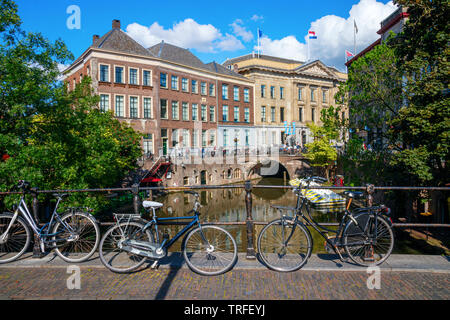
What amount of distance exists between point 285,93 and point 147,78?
2915 centimetres

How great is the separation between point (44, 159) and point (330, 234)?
1088cm

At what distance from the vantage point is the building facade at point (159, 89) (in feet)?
115

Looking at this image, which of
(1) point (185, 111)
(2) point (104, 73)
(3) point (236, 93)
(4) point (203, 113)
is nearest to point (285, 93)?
(3) point (236, 93)

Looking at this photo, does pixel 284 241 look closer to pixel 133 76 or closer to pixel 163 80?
pixel 133 76

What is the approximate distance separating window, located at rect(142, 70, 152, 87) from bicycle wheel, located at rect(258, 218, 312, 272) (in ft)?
116

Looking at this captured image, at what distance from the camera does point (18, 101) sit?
10.6 m

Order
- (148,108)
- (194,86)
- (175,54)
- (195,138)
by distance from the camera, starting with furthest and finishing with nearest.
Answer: (194,86), (195,138), (175,54), (148,108)

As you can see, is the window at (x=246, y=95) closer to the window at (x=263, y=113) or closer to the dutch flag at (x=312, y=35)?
the window at (x=263, y=113)

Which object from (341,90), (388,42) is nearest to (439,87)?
(388,42)

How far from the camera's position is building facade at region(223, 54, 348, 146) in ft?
180

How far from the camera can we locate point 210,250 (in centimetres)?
504

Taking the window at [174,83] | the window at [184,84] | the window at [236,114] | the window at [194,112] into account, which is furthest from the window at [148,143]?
the window at [236,114]

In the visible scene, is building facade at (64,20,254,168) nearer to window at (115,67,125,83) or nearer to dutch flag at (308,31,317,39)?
window at (115,67,125,83)

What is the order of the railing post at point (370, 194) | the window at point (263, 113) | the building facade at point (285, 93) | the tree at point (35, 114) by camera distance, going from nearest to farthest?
the railing post at point (370, 194)
the tree at point (35, 114)
the building facade at point (285, 93)
the window at point (263, 113)
